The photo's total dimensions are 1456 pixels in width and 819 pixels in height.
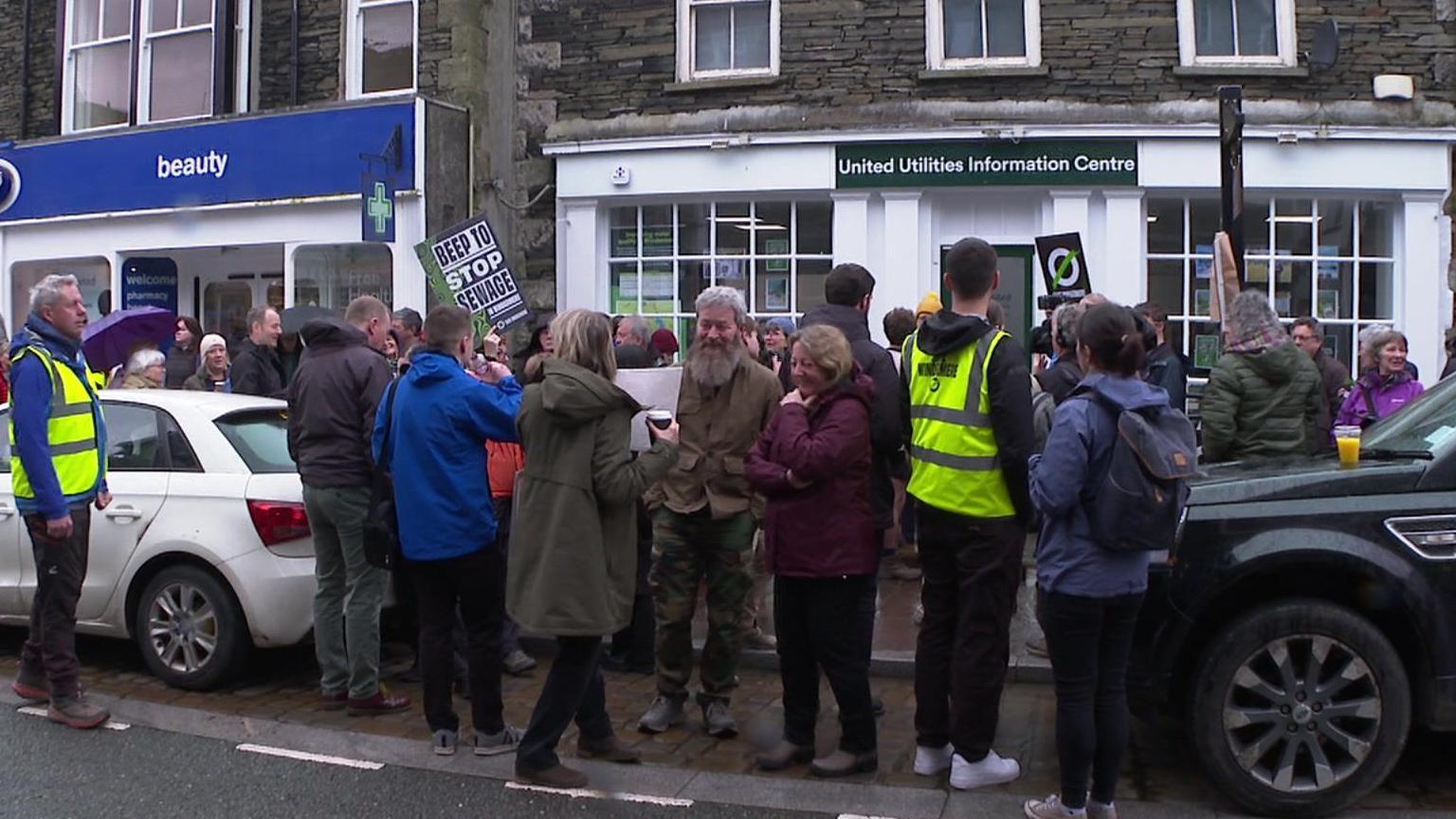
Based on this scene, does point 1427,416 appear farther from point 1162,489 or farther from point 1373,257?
point 1373,257

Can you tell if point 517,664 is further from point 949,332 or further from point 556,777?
point 949,332

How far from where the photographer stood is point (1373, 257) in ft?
39.5

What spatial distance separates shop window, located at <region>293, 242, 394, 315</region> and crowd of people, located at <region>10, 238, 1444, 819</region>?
801cm

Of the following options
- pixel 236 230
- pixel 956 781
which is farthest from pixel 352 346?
pixel 236 230

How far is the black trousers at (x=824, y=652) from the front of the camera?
203 inches

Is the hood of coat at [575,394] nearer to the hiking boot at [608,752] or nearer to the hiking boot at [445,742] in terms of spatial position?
the hiking boot at [608,752]

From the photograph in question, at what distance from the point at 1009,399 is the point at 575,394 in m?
1.59

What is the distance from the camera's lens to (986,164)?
39.4 ft

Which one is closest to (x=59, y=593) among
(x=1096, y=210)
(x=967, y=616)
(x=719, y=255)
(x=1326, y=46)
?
(x=967, y=616)

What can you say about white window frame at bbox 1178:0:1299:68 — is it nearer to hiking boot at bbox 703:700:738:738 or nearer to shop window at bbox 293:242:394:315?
shop window at bbox 293:242:394:315

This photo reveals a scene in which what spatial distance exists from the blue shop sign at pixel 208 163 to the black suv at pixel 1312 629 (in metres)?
10.3

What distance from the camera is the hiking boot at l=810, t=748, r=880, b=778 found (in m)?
5.24

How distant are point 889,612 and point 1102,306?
12.0 feet

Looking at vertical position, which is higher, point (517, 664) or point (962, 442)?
point (962, 442)
